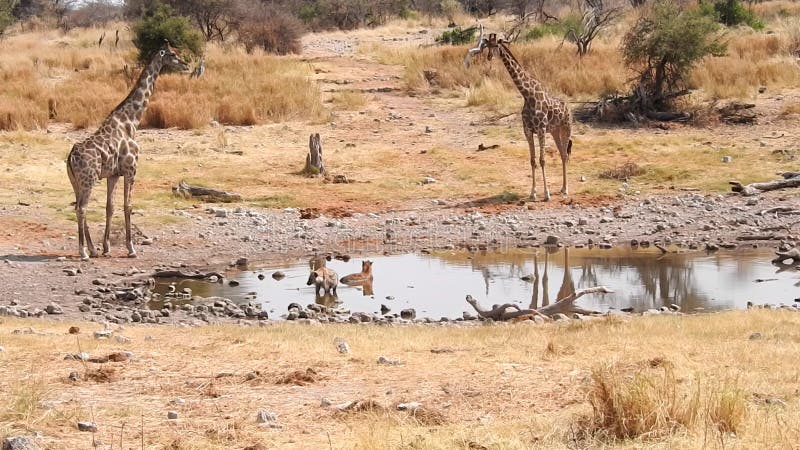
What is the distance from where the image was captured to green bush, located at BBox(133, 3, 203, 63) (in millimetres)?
32031

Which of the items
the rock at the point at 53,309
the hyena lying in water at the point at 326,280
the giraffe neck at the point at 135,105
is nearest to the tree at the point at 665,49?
the giraffe neck at the point at 135,105

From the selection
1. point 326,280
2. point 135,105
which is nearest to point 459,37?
point 135,105

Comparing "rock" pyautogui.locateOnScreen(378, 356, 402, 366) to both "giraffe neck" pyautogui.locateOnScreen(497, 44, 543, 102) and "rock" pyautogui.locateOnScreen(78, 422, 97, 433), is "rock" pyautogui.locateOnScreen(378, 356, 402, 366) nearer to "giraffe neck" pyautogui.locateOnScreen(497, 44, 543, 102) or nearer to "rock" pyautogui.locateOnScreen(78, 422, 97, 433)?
"rock" pyautogui.locateOnScreen(78, 422, 97, 433)

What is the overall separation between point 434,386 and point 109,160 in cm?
814

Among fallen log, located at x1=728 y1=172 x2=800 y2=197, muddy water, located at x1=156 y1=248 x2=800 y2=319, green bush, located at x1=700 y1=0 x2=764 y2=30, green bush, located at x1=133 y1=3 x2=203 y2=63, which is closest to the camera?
muddy water, located at x1=156 y1=248 x2=800 y2=319

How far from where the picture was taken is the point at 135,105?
51.2 feet

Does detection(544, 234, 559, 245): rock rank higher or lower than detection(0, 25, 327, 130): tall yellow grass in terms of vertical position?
lower

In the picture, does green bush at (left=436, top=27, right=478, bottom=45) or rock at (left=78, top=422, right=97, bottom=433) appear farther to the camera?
green bush at (left=436, top=27, right=478, bottom=45)

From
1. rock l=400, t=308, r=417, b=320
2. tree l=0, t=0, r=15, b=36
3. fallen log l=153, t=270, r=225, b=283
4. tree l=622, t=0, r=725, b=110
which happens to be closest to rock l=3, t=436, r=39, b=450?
rock l=400, t=308, r=417, b=320

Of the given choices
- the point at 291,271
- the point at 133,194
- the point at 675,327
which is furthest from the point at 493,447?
the point at 133,194

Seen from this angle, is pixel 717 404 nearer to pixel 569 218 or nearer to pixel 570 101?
pixel 569 218

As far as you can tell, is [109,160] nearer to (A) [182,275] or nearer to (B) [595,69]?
(A) [182,275]

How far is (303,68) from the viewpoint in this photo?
1320 inches

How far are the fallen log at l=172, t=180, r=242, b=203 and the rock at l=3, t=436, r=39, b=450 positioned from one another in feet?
40.8
